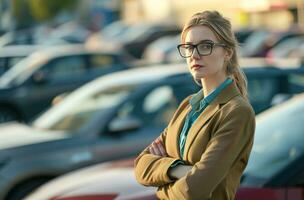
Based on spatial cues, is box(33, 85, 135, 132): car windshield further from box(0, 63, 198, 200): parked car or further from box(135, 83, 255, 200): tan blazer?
box(135, 83, 255, 200): tan blazer

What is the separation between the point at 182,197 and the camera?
281cm

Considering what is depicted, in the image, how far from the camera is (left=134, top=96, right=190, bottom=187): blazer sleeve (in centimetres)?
298

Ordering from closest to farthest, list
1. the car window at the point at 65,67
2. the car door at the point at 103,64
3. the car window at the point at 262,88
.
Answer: the car window at the point at 262,88, the car window at the point at 65,67, the car door at the point at 103,64

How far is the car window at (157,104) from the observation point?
658cm

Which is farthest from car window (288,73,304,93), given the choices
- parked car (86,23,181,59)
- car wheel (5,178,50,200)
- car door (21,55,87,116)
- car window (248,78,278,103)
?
parked car (86,23,181,59)

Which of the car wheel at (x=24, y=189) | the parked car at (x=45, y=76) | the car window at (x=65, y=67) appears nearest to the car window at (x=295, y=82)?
the car wheel at (x=24, y=189)

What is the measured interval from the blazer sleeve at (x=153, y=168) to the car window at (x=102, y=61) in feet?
31.0

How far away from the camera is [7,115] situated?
36.9 ft

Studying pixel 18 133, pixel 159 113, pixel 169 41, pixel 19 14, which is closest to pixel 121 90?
pixel 159 113

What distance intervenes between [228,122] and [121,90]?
14.1 ft

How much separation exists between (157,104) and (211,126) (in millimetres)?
3899

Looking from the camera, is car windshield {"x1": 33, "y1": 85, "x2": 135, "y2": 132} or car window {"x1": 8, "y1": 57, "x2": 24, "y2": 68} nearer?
car windshield {"x1": 33, "y1": 85, "x2": 135, "y2": 132}

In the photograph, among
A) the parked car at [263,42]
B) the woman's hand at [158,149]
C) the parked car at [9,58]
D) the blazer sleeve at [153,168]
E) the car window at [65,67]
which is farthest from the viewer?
the parked car at [263,42]

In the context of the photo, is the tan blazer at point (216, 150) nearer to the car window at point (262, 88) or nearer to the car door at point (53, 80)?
the car window at point (262, 88)
